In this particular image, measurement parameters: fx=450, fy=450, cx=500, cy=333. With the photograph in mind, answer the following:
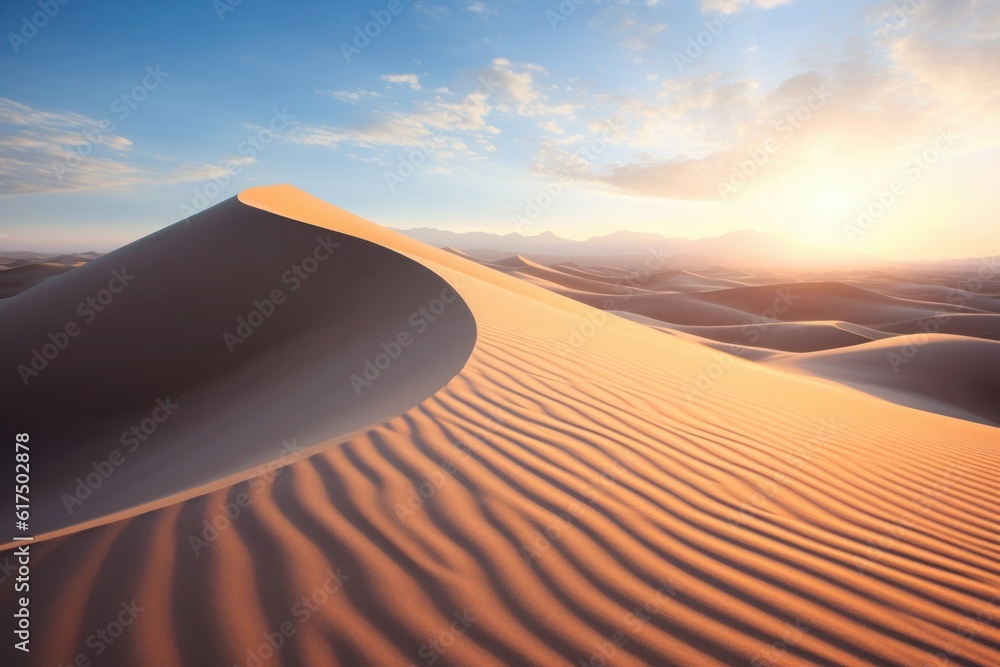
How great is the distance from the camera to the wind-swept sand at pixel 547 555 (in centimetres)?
147

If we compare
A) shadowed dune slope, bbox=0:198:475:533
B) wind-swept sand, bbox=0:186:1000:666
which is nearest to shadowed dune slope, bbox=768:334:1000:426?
wind-swept sand, bbox=0:186:1000:666

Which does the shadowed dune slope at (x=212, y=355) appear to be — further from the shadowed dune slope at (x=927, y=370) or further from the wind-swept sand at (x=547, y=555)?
the shadowed dune slope at (x=927, y=370)

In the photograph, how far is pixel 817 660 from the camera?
5.01 ft

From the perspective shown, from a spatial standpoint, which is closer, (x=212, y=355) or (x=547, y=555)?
(x=547, y=555)

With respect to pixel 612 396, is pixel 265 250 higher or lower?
higher

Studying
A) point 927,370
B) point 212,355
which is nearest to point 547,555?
point 212,355

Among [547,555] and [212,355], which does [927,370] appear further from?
[212,355]

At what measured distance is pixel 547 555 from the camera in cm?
182

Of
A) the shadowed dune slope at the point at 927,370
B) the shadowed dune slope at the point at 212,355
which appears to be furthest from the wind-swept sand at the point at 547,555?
the shadowed dune slope at the point at 927,370

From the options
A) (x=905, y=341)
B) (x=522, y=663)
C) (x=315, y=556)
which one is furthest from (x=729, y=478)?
(x=905, y=341)

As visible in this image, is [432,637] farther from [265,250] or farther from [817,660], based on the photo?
[265,250]

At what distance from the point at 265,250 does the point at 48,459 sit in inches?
173

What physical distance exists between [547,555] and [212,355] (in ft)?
21.5

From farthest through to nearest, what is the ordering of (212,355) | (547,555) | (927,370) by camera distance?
(927,370)
(212,355)
(547,555)
